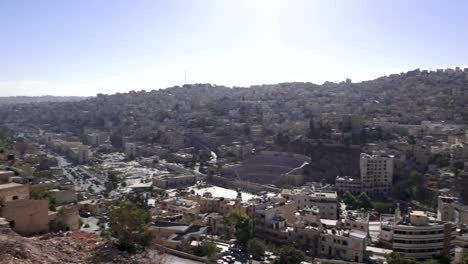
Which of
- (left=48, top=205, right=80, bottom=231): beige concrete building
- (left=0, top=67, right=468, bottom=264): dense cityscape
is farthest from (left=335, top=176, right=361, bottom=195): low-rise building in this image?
(left=48, top=205, right=80, bottom=231): beige concrete building

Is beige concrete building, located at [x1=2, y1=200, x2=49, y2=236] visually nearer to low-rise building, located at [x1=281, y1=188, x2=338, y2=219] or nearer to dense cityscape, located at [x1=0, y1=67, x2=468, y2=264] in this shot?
dense cityscape, located at [x1=0, y1=67, x2=468, y2=264]

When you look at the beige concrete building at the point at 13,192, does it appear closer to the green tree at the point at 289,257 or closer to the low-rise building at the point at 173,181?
the green tree at the point at 289,257

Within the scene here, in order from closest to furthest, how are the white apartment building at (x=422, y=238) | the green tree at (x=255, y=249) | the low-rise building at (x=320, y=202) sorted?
the green tree at (x=255, y=249) < the white apartment building at (x=422, y=238) < the low-rise building at (x=320, y=202)

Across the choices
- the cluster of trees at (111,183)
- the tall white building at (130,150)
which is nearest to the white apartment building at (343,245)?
the cluster of trees at (111,183)

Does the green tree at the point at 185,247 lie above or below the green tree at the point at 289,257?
above

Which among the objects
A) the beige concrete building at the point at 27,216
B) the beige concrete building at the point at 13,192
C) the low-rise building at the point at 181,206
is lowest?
the low-rise building at the point at 181,206

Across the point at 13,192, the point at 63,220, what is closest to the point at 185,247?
the point at 63,220

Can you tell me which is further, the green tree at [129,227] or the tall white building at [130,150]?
the tall white building at [130,150]
